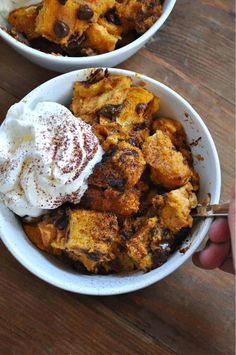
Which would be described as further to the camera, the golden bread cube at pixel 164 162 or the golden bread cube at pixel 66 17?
the golden bread cube at pixel 66 17

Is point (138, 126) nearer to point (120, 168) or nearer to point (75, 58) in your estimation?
point (120, 168)

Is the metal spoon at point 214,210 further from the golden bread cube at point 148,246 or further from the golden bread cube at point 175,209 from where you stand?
the golden bread cube at point 148,246

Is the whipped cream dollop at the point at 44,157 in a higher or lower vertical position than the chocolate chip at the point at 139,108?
lower

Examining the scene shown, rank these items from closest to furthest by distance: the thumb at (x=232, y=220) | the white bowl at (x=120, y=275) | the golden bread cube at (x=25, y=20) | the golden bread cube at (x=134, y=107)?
1. the thumb at (x=232, y=220)
2. the white bowl at (x=120, y=275)
3. the golden bread cube at (x=134, y=107)
4. the golden bread cube at (x=25, y=20)

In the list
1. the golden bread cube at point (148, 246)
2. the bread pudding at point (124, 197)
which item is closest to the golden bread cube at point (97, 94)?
the bread pudding at point (124, 197)

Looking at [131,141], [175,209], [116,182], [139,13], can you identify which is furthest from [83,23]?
[175,209]

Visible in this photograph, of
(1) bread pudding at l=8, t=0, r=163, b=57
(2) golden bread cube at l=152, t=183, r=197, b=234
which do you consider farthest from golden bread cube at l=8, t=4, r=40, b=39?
(2) golden bread cube at l=152, t=183, r=197, b=234

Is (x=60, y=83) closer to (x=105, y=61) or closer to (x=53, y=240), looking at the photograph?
(x=105, y=61)

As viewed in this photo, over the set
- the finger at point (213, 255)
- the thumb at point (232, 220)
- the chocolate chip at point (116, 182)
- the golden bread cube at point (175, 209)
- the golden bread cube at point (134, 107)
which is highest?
the thumb at point (232, 220)
